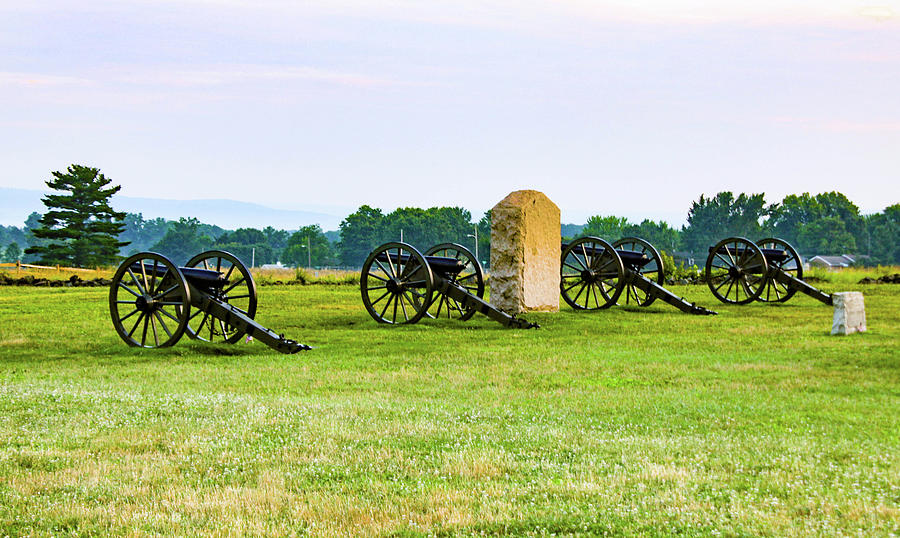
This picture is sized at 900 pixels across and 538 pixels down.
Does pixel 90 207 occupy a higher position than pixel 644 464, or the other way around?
pixel 90 207

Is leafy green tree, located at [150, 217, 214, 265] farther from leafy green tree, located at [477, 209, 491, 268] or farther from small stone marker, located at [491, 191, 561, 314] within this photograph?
small stone marker, located at [491, 191, 561, 314]

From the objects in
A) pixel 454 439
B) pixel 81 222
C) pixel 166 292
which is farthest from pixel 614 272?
pixel 81 222

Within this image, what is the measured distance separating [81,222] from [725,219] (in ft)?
211

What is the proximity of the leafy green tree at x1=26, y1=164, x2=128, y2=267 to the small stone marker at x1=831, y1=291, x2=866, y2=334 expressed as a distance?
180 feet

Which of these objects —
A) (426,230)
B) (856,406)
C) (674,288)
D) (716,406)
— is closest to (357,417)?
(716,406)

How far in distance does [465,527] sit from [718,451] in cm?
258

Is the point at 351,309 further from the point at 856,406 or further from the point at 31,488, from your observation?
the point at 31,488

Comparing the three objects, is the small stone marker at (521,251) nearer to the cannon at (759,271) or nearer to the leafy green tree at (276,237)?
the cannon at (759,271)

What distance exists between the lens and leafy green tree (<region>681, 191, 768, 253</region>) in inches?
3834

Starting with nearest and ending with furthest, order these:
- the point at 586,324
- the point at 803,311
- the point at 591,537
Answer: the point at 591,537 < the point at 586,324 < the point at 803,311

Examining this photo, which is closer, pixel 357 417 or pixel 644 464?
pixel 644 464

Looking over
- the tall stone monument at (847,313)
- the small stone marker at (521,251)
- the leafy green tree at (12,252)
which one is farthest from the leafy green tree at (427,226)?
the tall stone monument at (847,313)

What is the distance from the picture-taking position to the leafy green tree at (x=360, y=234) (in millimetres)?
111625

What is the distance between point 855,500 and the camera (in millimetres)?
5434
